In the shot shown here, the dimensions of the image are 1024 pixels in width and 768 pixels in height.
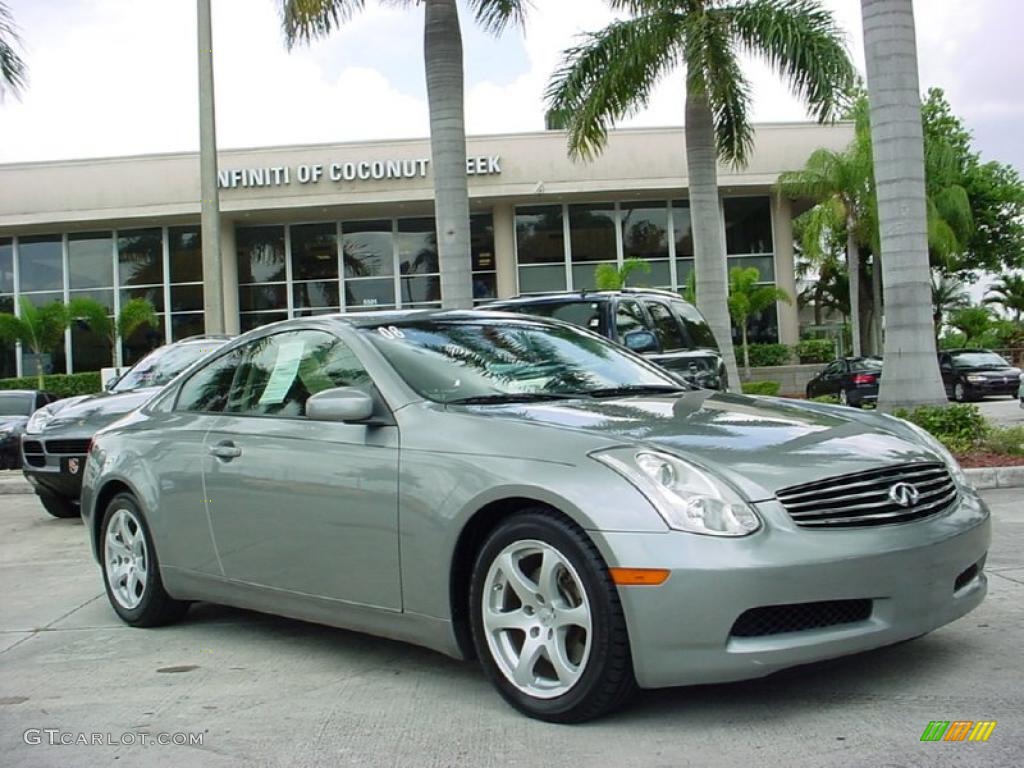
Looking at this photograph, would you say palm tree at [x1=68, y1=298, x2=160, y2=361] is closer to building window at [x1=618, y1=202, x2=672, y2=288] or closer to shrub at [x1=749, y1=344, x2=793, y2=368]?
building window at [x1=618, y1=202, x2=672, y2=288]

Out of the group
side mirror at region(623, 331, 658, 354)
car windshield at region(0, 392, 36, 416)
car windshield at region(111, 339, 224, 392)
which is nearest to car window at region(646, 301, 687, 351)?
side mirror at region(623, 331, 658, 354)

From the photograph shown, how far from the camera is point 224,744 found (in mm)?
3865

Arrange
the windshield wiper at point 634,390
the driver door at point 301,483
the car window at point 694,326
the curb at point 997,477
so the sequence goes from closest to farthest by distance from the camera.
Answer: the driver door at point 301,483 → the windshield wiper at point 634,390 → the curb at point 997,477 → the car window at point 694,326

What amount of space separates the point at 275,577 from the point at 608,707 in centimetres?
180

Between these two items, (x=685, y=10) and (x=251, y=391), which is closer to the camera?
(x=251, y=391)

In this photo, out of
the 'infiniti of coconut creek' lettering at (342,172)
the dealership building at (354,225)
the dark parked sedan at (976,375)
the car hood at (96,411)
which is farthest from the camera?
the dealership building at (354,225)

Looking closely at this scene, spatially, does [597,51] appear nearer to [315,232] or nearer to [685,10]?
[685,10]

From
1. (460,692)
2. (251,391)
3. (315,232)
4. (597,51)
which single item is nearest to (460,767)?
(460,692)

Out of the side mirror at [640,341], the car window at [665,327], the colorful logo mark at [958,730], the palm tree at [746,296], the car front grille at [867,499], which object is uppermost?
the palm tree at [746,296]

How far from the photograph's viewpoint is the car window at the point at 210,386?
5.57 m

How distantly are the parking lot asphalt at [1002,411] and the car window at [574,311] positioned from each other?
7.68m

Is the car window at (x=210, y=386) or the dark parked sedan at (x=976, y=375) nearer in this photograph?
the car window at (x=210, y=386)

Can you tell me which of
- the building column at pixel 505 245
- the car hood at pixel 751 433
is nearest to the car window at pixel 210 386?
the car hood at pixel 751 433

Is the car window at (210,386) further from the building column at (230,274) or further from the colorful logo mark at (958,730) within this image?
the building column at (230,274)
